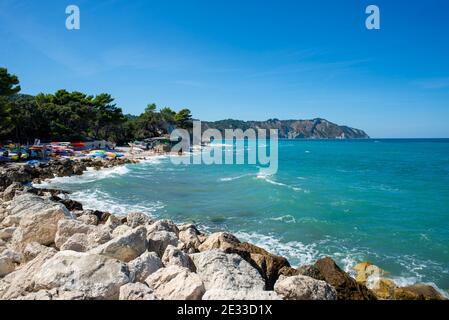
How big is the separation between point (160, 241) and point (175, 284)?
2551mm

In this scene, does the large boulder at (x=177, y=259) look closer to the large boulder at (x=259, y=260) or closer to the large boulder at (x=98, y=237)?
the large boulder at (x=259, y=260)

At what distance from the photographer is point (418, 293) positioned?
9031mm

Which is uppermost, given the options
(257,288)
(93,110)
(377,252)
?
(93,110)

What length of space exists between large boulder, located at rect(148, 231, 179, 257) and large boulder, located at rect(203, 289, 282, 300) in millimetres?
2899

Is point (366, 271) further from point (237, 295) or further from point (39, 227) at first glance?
point (39, 227)

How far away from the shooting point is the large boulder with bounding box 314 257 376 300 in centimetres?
743

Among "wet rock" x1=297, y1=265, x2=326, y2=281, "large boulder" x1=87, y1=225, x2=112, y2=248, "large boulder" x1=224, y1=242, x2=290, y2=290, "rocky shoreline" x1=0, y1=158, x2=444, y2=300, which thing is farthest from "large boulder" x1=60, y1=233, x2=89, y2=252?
"wet rock" x1=297, y1=265, x2=326, y2=281

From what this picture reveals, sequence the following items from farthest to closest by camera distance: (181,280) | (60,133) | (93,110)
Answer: (93,110) < (60,133) < (181,280)

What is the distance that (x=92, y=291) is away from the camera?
5.03 metres

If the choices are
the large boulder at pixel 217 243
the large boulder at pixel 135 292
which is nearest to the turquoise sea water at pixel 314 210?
the large boulder at pixel 217 243

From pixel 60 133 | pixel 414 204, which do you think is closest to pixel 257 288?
pixel 414 204

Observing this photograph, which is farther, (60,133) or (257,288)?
(60,133)
